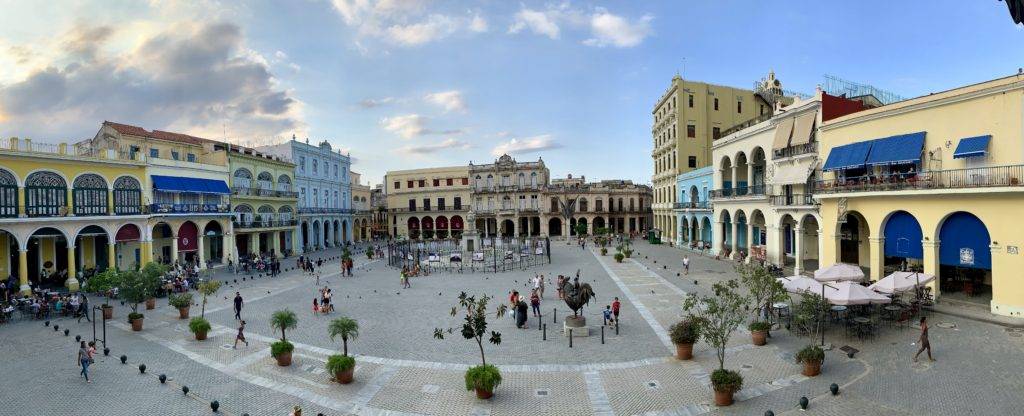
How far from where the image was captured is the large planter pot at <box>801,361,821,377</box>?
13.0 metres

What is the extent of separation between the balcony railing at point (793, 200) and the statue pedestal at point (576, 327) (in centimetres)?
1794

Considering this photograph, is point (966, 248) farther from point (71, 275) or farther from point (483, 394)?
point (71, 275)

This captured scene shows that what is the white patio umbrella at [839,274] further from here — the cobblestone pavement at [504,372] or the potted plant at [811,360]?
the potted plant at [811,360]

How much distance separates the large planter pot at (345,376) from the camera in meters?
13.1

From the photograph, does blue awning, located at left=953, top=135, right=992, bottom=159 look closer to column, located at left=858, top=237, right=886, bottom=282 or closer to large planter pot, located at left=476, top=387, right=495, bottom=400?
column, located at left=858, top=237, right=886, bottom=282

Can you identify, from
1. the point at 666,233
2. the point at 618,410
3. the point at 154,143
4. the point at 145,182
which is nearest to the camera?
the point at 618,410

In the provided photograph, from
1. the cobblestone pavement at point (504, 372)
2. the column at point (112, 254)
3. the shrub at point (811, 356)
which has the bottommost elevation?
the cobblestone pavement at point (504, 372)

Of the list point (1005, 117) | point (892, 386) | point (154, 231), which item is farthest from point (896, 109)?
point (154, 231)

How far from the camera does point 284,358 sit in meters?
14.6

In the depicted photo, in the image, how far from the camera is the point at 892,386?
40.0ft

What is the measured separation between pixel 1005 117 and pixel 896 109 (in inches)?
154

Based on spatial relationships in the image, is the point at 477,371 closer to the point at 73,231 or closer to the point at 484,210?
the point at 73,231

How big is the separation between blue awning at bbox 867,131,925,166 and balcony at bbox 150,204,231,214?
4465 centimetres

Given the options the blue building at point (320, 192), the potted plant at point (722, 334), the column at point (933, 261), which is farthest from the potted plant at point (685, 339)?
the blue building at point (320, 192)
